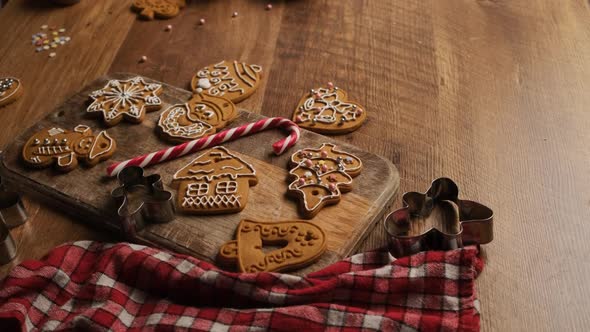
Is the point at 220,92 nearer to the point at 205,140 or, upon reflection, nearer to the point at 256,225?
the point at 205,140

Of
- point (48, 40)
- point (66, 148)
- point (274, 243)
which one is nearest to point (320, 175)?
point (274, 243)

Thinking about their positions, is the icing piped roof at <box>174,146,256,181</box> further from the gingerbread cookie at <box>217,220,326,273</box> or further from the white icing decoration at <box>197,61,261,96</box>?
the white icing decoration at <box>197,61,261,96</box>

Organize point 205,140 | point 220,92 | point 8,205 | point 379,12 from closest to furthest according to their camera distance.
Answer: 1. point 8,205
2. point 205,140
3. point 220,92
4. point 379,12

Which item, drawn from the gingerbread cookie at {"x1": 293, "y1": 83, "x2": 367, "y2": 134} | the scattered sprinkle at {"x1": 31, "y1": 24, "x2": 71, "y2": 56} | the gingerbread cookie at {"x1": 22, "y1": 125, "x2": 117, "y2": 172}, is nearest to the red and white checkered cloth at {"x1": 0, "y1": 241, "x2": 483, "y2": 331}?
the gingerbread cookie at {"x1": 22, "y1": 125, "x2": 117, "y2": 172}

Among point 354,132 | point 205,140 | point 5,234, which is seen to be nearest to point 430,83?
point 354,132

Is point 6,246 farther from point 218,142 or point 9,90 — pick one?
point 9,90
